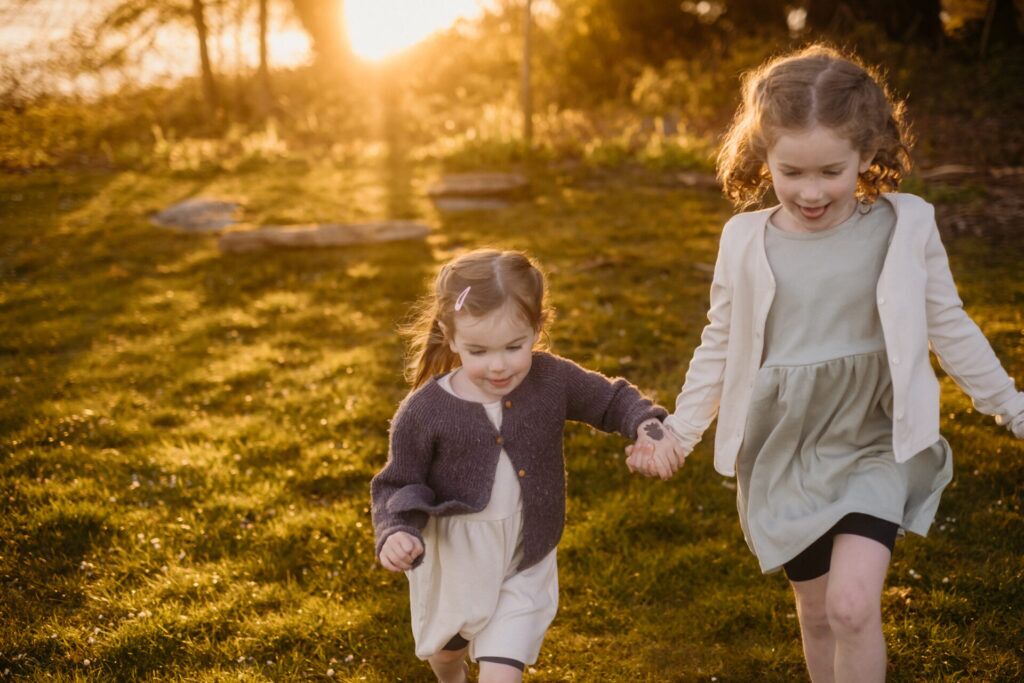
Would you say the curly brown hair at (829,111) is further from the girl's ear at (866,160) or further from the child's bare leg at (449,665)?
the child's bare leg at (449,665)

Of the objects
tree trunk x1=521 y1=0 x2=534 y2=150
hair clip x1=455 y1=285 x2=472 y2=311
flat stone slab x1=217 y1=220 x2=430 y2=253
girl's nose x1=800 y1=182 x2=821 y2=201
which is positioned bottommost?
flat stone slab x1=217 y1=220 x2=430 y2=253

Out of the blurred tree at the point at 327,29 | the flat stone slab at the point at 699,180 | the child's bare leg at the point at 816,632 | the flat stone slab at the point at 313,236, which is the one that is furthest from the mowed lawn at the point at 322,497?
the blurred tree at the point at 327,29

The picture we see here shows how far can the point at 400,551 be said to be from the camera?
2.47 metres

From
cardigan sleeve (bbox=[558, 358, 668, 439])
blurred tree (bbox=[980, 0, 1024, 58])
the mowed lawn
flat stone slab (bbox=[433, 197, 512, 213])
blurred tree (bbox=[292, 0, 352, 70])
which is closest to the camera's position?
cardigan sleeve (bbox=[558, 358, 668, 439])

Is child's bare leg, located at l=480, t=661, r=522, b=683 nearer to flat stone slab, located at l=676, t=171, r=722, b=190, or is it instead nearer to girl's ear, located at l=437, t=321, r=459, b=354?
girl's ear, located at l=437, t=321, r=459, b=354

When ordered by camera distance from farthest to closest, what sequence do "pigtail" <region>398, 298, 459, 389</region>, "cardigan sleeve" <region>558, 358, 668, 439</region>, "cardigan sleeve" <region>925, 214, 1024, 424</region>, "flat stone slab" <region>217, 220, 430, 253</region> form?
"flat stone slab" <region>217, 220, 430, 253</region> < "pigtail" <region>398, 298, 459, 389</region> < "cardigan sleeve" <region>558, 358, 668, 439</region> < "cardigan sleeve" <region>925, 214, 1024, 424</region>

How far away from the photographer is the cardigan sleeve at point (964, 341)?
2598 millimetres

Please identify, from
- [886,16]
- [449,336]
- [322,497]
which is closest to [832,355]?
[449,336]

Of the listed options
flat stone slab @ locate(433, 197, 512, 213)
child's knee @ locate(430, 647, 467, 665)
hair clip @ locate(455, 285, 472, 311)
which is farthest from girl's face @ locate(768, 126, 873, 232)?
flat stone slab @ locate(433, 197, 512, 213)

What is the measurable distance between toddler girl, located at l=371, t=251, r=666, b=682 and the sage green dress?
46cm

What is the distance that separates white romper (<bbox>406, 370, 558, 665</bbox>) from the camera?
2721 mm

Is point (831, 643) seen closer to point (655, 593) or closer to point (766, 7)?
point (655, 593)

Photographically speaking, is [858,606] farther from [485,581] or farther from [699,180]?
[699,180]

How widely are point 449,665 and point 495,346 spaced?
121 centimetres
